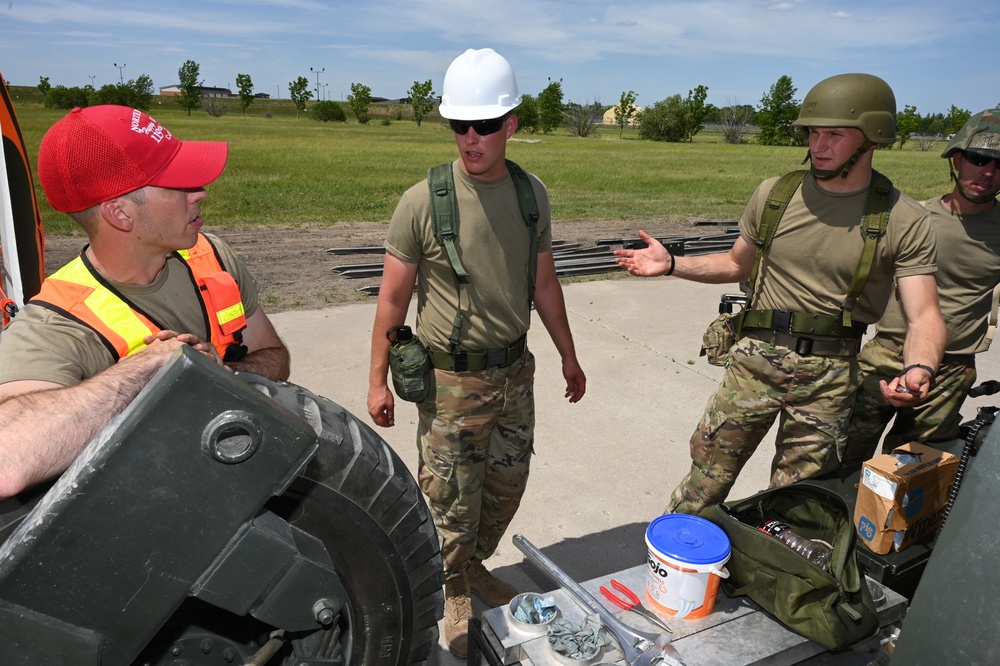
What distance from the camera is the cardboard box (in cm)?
273

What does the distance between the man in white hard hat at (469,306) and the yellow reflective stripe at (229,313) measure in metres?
0.80

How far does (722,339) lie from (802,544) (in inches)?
46.8

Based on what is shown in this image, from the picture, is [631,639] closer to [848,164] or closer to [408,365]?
[408,365]

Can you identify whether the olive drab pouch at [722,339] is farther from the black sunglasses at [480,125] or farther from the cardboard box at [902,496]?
the black sunglasses at [480,125]

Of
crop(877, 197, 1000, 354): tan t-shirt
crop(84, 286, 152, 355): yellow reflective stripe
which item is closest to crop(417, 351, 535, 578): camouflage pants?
crop(84, 286, 152, 355): yellow reflective stripe

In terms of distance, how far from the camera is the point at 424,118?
92.9m

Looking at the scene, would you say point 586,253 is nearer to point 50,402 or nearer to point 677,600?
point 677,600

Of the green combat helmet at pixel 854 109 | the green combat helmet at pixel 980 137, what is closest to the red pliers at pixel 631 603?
the green combat helmet at pixel 854 109

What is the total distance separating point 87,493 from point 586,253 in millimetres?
9332

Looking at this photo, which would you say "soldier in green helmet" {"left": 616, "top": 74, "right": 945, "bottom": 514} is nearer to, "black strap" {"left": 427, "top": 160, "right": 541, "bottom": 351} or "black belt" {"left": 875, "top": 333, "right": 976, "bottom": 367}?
"black strap" {"left": 427, "top": 160, "right": 541, "bottom": 351}

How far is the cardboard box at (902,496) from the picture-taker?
2732 millimetres

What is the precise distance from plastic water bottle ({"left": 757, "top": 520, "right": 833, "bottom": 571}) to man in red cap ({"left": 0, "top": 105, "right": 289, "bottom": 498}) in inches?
72.7

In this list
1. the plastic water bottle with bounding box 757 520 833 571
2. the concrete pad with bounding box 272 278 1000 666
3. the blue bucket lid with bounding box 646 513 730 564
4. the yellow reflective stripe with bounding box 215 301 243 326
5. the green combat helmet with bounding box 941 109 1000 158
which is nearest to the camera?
the yellow reflective stripe with bounding box 215 301 243 326

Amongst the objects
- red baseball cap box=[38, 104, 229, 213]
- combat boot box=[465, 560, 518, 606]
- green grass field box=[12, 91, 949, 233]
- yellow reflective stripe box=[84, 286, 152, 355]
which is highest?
red baseball cap box=[38, 104, 229, 213]
